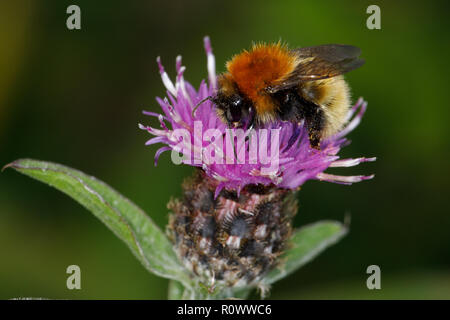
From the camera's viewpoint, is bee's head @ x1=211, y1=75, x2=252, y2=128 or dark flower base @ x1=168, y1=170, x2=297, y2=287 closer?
bee's head @ x1=211, y1=75, x2=252, y2=128

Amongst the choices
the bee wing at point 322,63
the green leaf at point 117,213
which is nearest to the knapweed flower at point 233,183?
the green leaf at point 117,213

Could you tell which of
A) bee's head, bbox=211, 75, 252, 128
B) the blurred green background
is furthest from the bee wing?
the blurred green background

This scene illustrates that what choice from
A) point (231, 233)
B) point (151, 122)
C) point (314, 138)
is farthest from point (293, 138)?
point (151, 122)

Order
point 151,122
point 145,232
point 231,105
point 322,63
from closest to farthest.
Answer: point 231,105 → point 322,63 → point 145,232 → point 151,122

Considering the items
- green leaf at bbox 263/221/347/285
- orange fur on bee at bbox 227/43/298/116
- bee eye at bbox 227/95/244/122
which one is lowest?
green leaf at bbox 263/221/347/285

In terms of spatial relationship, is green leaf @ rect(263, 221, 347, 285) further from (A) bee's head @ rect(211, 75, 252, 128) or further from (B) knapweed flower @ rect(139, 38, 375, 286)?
(A) bee's head @ rect(211, 75, 252, 128)

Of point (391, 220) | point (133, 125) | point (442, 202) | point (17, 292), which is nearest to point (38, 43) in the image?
point (133, 125)

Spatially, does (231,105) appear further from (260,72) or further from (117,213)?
(117,213)
